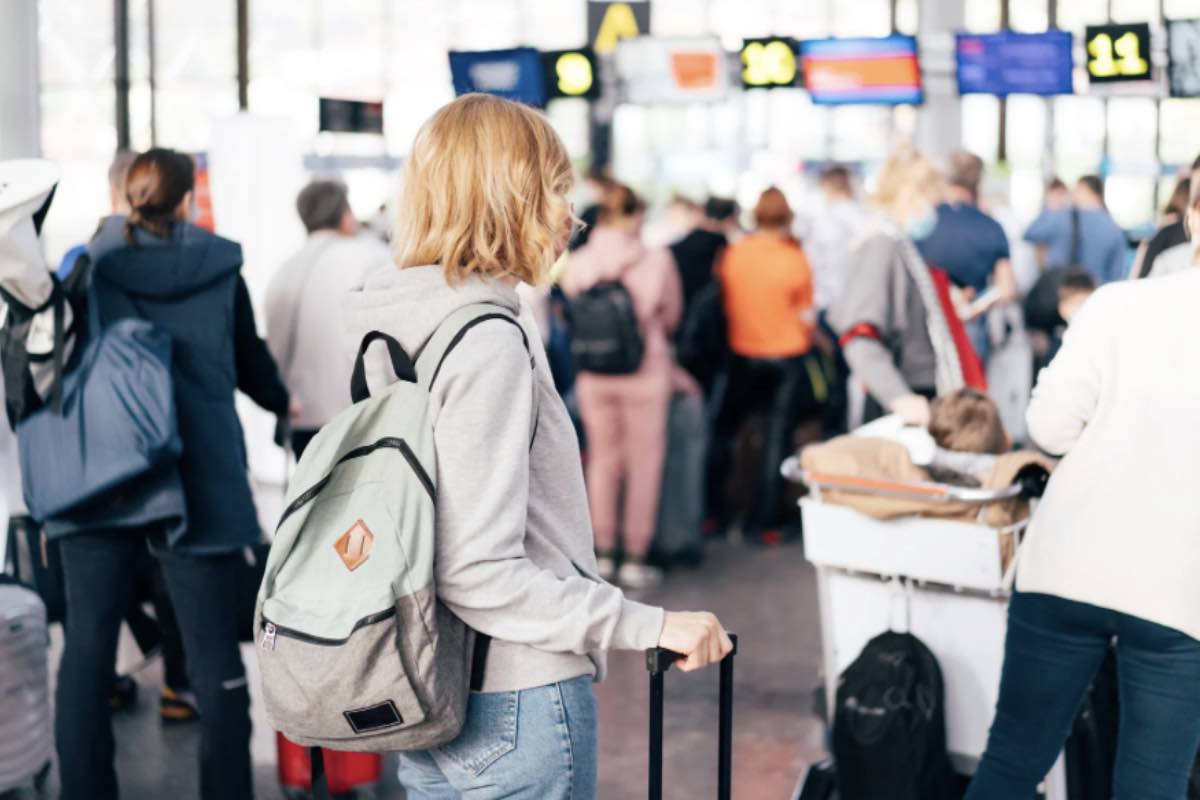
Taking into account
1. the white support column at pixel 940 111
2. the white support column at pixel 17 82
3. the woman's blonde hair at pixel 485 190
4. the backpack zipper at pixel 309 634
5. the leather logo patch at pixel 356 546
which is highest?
the white support column at pixel 940 111

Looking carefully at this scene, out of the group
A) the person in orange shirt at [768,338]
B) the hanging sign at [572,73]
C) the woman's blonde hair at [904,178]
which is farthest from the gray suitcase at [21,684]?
the hanging sign at [572,73]

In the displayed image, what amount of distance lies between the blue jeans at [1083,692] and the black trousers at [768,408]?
173 inches

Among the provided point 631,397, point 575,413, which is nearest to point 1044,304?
point 575,413

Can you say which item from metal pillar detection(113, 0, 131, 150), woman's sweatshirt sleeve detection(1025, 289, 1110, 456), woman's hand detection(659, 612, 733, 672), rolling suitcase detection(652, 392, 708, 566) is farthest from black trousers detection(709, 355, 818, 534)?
metal pillar detection(113, 0, 131, 150)

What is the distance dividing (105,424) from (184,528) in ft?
0.91

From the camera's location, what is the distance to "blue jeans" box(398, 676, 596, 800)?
5.96ft

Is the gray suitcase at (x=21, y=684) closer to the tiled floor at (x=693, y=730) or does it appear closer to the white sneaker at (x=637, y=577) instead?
the tiled floor at (x=693, y=730)

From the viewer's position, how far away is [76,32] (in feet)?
77.7

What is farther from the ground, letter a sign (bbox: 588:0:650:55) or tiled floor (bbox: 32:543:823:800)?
letter a sign (bbox: 588:0:650:55)

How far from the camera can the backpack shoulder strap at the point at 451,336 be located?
174 centimetres

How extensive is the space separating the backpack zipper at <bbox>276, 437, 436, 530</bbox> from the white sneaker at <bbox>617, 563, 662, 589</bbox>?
4.77m

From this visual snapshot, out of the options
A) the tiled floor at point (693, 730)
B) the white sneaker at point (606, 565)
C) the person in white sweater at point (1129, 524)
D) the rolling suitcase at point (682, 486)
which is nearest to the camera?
the person in white sweater at point (1129, 524)

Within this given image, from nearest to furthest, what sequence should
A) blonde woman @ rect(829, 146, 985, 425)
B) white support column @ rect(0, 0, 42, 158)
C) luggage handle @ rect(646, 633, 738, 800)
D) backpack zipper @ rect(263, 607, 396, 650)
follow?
backpack zipper @ rect(263, 607, 396, 650) → luggage handle @ rect(646, 633, 738, 800) → blonde woman @ rect(829, 146, 985, 425) → white support column @ rect(0, 0, 42, 158)

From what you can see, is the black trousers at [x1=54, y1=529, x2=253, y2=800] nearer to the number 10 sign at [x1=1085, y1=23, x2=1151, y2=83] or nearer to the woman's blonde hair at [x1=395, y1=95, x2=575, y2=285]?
the woman's blonde hair at [x1=395, y1=95, x2=575, y2=285]
